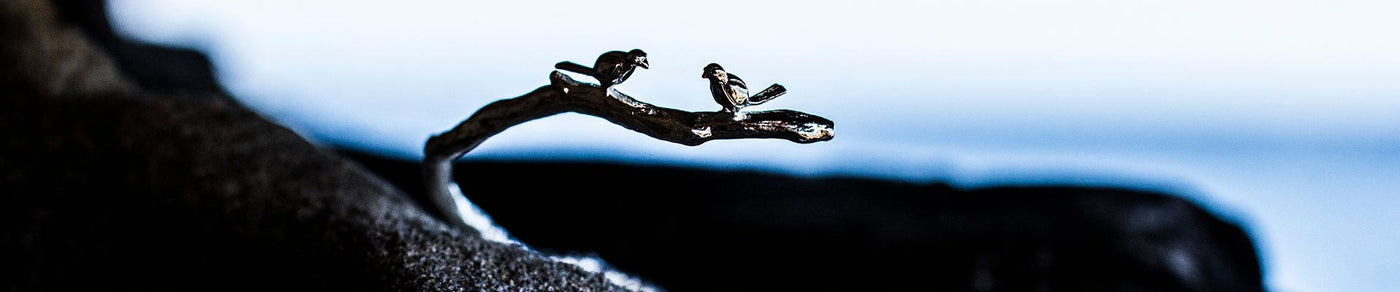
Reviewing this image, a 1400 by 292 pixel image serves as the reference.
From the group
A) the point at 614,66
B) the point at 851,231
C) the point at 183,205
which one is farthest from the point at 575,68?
the point at 851,231

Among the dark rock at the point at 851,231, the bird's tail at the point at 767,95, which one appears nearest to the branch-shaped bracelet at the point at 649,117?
the bird's tail at the point at 767,95

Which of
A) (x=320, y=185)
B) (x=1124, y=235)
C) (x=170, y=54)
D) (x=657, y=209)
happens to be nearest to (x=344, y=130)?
(x=170, y=54)

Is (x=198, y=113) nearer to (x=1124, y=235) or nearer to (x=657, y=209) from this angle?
(x=657, y=209)

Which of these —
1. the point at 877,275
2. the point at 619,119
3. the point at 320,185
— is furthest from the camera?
the point at 877,275

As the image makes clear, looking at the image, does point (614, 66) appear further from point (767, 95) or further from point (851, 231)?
point (851, 231)

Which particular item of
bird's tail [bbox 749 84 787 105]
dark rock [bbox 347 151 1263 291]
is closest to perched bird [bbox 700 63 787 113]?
bird's tail [bbox 749 84 787 105]

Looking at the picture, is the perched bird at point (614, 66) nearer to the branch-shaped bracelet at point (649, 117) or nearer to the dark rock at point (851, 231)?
the branch-shaped bracelet at point (649, 117)
